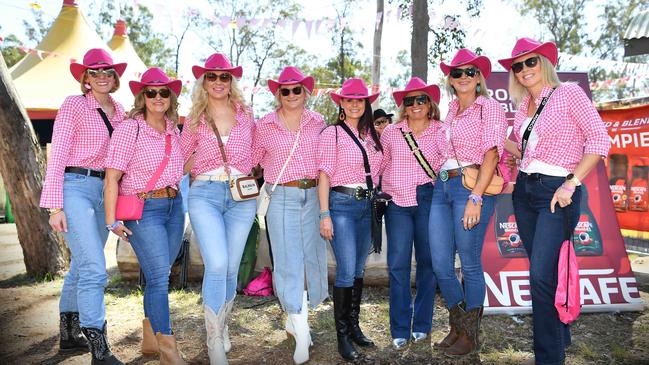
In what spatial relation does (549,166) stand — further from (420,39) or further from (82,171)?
(420,39)

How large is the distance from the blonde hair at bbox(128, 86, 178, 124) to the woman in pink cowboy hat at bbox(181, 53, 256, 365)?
12 centimetres

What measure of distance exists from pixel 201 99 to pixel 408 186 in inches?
62.7

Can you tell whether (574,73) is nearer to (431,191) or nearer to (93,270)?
(431,191)

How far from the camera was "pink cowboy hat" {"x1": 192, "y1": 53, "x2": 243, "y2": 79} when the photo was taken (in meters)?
3.56

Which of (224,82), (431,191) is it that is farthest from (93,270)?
(431,191)

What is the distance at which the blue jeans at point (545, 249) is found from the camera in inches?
118

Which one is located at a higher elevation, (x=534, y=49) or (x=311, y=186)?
(x=534, y=49)

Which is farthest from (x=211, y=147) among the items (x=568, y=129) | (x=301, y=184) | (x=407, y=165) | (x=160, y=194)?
(x=568, y=129)

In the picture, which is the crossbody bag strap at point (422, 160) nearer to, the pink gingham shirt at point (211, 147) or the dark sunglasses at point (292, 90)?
the dark sunglasses at point (292, 90)

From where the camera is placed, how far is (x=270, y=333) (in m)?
4.35

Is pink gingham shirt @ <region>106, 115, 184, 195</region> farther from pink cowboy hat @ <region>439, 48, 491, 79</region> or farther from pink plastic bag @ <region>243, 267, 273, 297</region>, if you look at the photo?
pink plastic bag @ <region>243, 267, 273, 297</region>

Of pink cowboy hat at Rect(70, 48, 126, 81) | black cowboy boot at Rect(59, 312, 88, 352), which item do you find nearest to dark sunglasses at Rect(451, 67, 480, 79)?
pink cowboy hat at Rect(70, 48, 126, 81)

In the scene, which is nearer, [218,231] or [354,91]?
[218,231]

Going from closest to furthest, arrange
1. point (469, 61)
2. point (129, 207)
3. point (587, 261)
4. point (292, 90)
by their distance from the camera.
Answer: point (129, 207)
point (469, 61)
point (292, 90)
point (587, 261)
